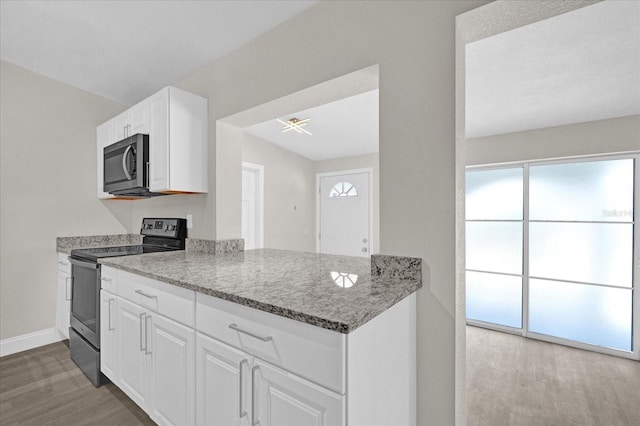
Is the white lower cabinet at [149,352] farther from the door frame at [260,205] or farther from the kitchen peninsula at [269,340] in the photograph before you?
the door frame at [260,205]

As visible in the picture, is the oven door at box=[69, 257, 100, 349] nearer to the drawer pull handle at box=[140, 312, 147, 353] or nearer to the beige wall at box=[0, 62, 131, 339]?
the drawer pull handle at box=[140, 312, 147, 353]

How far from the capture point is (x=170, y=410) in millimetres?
1466

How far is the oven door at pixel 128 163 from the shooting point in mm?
2320

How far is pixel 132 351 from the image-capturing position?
1.73 meters

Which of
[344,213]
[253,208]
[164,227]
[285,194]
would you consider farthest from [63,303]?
[344,213]

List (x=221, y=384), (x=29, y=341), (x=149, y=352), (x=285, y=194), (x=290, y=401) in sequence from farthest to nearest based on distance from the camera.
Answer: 1. (x=285, y=194)
2. (x=29, y=341)
3. (x=149, y=352)
4. (x=221, y=384)
5. (x=290, y=401)

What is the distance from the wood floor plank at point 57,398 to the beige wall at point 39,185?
556 millimetres

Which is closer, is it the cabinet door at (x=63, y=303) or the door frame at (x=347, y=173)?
the cabinet door at (x=63, y=303)

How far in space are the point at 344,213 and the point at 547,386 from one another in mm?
3343

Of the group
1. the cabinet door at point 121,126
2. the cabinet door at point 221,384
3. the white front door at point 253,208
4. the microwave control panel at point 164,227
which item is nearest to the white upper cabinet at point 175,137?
the cabinet door at point 121,126

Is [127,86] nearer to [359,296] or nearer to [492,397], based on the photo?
[359,296]

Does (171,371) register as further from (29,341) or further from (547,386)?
(547,386)

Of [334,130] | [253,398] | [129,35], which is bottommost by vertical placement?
[253,398]

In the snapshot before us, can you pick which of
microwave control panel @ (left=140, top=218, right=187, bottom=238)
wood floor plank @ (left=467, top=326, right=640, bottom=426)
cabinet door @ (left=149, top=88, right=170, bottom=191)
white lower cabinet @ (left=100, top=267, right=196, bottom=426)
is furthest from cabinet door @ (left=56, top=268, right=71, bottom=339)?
wood floor plank @ (left=467, top=326, right=640, bottom=426)
